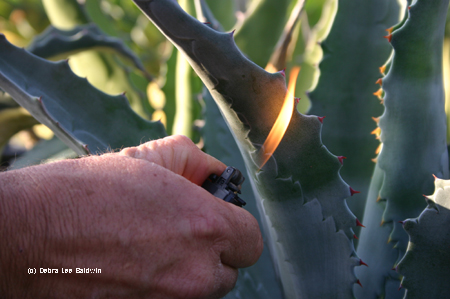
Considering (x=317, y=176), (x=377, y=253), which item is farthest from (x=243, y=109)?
(x=377, y=253)

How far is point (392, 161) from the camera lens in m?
0.70

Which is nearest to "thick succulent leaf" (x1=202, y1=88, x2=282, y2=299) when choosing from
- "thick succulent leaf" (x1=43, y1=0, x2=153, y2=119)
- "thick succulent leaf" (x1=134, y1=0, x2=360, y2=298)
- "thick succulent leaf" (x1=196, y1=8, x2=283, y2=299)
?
"thick succulent leaf" (x1=196, y1=8, x2=283, y2=299)

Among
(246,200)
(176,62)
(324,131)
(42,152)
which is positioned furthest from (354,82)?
(42,152)

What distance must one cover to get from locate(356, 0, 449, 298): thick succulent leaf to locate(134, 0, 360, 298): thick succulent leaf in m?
0.15

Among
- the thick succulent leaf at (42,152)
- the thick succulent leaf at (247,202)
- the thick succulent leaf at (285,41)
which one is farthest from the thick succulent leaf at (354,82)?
the thick succulent leaf at (42,152)

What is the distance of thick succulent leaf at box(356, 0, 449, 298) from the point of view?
0.68m

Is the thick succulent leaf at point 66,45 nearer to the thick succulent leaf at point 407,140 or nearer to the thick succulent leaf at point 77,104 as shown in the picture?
the thick succulent leaf at point 77,104

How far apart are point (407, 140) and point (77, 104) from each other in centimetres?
72

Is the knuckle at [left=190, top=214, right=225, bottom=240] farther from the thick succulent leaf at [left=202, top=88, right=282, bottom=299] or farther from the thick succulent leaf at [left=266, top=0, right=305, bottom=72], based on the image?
the thick succulent leaf at [left=266, top=0, right=305, bottom=72]

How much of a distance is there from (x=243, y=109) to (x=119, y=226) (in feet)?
0.79

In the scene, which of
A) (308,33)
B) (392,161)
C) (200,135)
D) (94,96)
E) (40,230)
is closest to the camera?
(40,230)

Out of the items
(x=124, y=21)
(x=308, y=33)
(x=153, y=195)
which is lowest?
(x=124, y=21)

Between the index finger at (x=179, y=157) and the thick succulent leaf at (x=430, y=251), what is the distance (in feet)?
1.06

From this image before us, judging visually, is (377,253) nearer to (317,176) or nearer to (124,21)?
(317,176)
